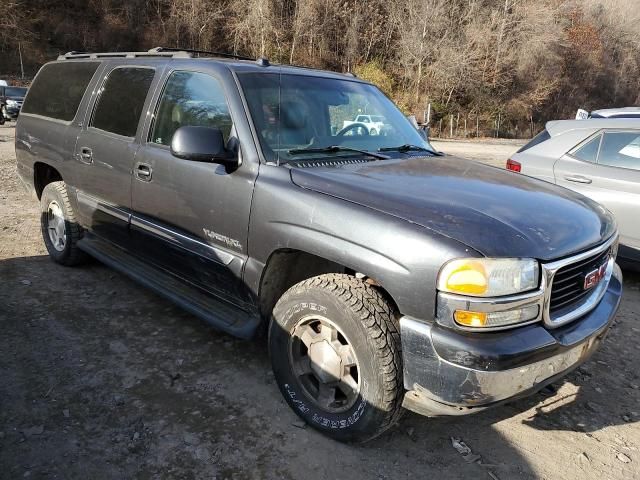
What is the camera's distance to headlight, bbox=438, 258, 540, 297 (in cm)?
213

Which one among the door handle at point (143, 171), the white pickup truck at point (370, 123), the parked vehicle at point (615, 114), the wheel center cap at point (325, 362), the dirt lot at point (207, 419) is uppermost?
the parked vehicle at point (615, 114)

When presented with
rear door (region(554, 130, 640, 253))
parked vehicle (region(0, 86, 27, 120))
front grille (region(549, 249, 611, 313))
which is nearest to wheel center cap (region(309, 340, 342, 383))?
front grille (region(549, 249, 611, 313))

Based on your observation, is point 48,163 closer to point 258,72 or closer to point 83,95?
point 83,95

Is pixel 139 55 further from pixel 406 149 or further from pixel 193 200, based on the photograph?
pixel 406 149

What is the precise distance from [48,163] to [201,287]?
2.47 m

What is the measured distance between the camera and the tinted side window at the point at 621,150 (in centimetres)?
521

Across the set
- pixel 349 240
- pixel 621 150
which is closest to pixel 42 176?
pixel 349 240

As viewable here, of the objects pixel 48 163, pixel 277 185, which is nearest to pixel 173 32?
pixel 48 163

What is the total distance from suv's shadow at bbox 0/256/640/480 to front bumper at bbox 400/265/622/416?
1.74 ft

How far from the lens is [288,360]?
9.25 feet

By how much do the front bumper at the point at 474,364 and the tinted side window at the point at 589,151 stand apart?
373 centimetres

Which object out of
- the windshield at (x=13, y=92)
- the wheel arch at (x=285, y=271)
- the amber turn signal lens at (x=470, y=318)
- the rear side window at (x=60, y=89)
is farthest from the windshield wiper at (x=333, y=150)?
the windshield at (x=13, y=92)

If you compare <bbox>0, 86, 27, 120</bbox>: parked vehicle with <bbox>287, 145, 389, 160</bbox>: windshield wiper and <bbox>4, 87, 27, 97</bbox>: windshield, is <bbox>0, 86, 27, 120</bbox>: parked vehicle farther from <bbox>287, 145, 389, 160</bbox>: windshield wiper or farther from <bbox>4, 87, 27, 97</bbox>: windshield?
<bbox>287, 145, 389, 160</bbox>: windshield wiper

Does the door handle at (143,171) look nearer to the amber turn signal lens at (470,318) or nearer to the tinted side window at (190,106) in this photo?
the tinted side window at (190,106)
